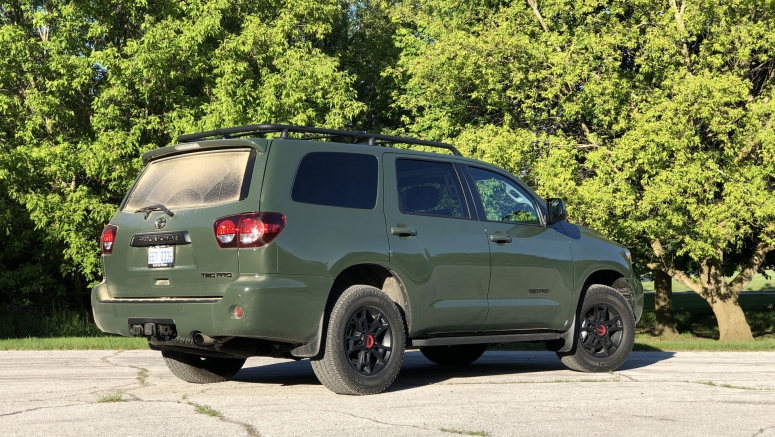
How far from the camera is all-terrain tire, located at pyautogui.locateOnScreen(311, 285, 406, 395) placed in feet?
23.8

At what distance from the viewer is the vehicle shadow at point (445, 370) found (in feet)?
28.8

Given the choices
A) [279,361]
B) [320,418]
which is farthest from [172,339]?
[279,361]

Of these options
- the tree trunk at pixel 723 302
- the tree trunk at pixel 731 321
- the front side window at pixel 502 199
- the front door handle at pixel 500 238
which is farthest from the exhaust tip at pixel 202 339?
the tree trunk at pixel 731 321

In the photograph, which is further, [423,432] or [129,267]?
[129,267]

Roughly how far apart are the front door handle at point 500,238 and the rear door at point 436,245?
96mm

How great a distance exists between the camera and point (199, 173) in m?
7.55

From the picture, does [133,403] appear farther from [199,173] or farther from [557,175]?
[557,175]

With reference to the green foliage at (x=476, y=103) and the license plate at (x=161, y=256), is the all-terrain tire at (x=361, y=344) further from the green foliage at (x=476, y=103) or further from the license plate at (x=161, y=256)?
the green foliage at (x=476, y=103)

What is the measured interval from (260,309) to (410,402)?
1.28 meters

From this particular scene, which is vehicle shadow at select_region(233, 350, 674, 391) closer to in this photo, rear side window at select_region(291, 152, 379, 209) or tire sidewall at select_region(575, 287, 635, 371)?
tire sidewall at select_region(575, 287, 635, 371)

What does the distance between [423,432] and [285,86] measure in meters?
20.4

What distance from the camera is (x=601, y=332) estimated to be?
9.54 m

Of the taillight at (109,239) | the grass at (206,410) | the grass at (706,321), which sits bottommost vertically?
the grass at (706,321)

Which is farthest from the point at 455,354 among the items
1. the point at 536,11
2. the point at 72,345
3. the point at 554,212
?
the point at 536,11
